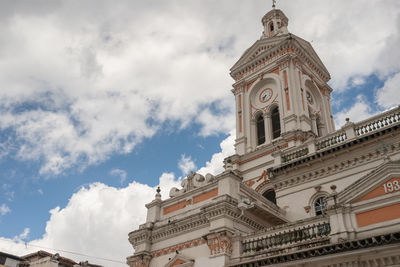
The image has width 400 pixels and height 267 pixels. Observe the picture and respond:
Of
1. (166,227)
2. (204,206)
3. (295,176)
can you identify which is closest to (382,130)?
(295,176)

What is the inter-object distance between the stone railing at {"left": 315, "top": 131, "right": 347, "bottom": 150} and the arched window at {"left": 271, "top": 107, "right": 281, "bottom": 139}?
862cm

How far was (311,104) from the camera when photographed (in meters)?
34.3

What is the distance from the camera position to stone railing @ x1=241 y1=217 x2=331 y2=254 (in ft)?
50.0

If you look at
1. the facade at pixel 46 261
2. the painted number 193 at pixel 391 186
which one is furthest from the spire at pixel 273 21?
the facade at pixel 46 261

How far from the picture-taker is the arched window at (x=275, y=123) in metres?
31.5

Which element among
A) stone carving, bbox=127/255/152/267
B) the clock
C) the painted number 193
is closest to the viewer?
the painted number 193

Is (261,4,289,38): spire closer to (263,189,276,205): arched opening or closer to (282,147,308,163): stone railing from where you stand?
(263,189,276,205): arched opening

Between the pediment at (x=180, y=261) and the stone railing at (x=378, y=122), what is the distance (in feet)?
38.1

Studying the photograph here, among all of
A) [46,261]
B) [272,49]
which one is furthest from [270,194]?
[46,261]

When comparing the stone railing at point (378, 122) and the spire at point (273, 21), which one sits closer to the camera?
the stone railing at point (378, 122)

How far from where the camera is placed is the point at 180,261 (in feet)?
64.9

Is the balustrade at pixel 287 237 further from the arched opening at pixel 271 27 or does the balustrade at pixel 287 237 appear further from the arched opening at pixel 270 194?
the arched opening at pixel 271 27

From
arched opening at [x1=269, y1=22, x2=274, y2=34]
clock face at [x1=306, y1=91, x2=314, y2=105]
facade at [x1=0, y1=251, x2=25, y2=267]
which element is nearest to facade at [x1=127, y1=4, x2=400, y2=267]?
clock face at [x1=306, y1=91, x2=314, y2=105]

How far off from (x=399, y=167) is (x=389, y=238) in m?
3.10
